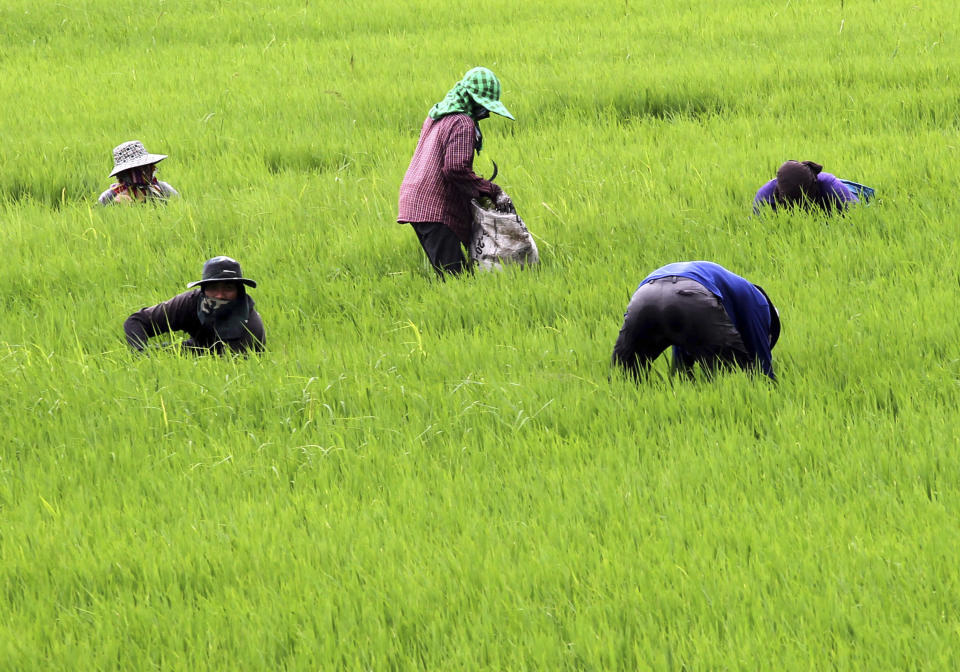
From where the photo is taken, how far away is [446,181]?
18.5ft

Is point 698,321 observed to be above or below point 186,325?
above

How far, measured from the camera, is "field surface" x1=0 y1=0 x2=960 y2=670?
A: 272cm

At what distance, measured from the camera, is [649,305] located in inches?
149

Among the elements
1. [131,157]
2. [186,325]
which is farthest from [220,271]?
[131,157]

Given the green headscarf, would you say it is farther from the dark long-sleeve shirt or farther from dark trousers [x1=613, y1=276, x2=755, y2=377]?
dark trousers [x1=613, y1=276, x2=755, y2=377]

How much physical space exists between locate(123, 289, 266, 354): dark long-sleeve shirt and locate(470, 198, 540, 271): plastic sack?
1389mm

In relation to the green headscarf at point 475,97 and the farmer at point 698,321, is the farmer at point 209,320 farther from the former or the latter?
the farmer at point 698,321

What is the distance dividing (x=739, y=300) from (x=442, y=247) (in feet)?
7.40

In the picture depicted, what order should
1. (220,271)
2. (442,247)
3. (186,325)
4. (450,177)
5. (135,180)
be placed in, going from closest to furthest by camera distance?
(220,271)
(186,325)
(450,177)
(442,247)
(135,180)

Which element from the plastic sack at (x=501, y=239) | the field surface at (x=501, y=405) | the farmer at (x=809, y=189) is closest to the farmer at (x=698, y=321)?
the field surface at (x=501, y=405)

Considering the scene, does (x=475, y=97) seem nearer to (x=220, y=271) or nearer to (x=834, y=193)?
(x=220, y=271)

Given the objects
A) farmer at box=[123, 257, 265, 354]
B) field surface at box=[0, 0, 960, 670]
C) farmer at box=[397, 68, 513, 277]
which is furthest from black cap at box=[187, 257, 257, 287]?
farmer at box=[397, 68, 513, 277]

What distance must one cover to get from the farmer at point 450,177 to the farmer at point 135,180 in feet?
7.88

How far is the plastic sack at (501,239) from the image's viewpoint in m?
5.61
